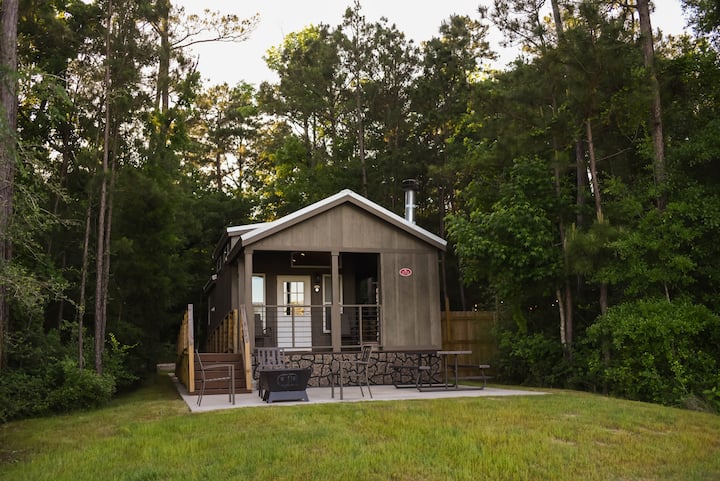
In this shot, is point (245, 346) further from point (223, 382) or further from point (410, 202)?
point (410, 202)

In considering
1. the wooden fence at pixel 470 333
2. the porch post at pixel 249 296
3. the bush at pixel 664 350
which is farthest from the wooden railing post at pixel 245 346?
the bush at pixel 664 350

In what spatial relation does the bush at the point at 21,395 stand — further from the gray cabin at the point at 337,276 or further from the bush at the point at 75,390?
the gray cabin at the point at 337,276

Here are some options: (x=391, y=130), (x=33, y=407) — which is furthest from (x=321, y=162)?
(x=33, y=407)

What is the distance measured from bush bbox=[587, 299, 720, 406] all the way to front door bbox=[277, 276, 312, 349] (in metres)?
6.82

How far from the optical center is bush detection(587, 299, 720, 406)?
10.8m

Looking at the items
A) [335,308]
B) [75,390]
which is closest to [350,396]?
[335,308]

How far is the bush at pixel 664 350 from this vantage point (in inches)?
426

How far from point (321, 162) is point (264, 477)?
1970 centimetres

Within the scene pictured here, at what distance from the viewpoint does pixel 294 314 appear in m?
15.7

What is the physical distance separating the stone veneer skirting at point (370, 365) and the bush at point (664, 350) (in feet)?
11.9

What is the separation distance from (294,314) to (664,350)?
809cm

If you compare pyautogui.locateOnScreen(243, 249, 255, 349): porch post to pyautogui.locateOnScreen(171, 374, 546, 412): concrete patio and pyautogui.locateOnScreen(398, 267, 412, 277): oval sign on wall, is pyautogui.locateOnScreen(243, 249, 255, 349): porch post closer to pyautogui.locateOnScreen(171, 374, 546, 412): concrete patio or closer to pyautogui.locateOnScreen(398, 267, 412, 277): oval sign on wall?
pyautogui.locateOnScreen(171, 374, 546, 412): concrete patio

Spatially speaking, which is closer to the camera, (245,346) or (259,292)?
(245,346)

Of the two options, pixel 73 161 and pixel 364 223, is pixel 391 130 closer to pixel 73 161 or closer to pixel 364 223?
pixel 364 223
